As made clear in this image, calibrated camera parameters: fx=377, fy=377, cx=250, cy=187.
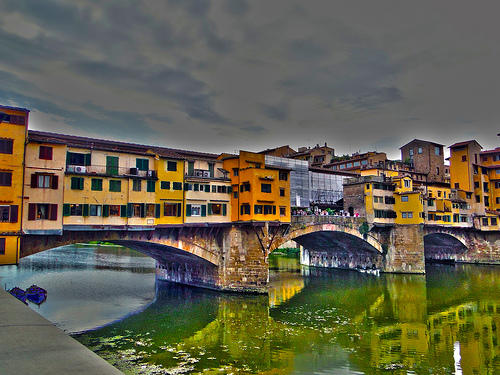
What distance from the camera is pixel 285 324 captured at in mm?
31391

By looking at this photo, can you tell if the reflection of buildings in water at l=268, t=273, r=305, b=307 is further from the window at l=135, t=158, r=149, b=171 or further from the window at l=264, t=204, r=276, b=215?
the window at l=135, t=158, r=149, b=171

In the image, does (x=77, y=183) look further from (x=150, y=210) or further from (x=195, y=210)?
(x=195, y=210)

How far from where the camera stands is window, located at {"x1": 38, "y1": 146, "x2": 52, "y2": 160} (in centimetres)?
3075

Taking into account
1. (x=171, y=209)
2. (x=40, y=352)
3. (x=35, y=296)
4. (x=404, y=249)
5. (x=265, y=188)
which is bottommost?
(x=35, y=296)

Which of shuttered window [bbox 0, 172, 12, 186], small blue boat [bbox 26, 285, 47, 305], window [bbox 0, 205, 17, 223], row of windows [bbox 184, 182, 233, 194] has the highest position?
row of windows [bbox 184, 182, 233, 194]

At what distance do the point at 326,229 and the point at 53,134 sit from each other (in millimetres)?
36815

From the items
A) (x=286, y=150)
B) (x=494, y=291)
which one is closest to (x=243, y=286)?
(x=494, y=291)

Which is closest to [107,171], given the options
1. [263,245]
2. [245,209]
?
[245,209]

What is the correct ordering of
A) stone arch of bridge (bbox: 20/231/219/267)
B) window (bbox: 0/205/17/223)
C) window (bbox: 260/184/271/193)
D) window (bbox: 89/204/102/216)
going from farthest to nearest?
1. window (bbox: 260/184/271/193)
2. window (bbox: 89/204/102/216)
3. stone arch of bridge (bbox: 20/231/219/267)
4. window (bbox: 0/205/17/223)

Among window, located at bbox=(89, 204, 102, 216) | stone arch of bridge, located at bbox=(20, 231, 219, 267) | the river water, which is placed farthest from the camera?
window, located at bbox=(89, 204, 102, 216)

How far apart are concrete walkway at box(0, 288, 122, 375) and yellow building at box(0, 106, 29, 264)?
2079 cm

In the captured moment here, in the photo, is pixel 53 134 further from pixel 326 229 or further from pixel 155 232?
pixel 326 229

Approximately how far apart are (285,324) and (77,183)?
21.7 metres

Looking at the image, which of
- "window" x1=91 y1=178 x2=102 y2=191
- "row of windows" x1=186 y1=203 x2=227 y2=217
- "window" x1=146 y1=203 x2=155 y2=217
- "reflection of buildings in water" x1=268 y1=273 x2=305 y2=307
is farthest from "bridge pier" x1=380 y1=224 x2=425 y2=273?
"window" x1=91 y1=178 x2=102 y2=191
